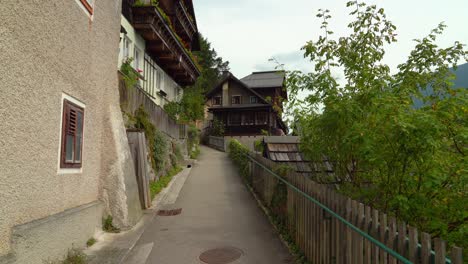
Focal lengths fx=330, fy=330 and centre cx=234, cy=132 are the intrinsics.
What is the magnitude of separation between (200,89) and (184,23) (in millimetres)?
17100

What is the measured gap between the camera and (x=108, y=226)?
680 cm

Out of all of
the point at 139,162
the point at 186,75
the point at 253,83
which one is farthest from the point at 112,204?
the point at 253,83

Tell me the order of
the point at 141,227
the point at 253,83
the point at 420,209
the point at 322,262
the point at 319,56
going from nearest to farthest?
the point at 420,209
the point at 322,262
the point at 319,56
the point at 141,227
the point at 253,83

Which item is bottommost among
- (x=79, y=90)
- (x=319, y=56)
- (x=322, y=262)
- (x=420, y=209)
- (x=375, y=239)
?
(x=322, y=262)

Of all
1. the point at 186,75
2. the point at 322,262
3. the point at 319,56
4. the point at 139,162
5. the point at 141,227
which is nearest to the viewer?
the point at 322,262

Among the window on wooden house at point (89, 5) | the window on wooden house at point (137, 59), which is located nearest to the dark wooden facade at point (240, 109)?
the window on wooden house at point (137, 59)

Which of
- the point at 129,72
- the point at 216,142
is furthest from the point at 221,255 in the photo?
the point at 216,142

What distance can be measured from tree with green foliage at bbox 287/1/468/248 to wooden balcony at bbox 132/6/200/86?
1065 centimetres

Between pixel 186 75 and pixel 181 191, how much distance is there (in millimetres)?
11293

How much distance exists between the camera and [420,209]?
11.7 feet

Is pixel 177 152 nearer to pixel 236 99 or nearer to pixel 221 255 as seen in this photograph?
pixel 221 255

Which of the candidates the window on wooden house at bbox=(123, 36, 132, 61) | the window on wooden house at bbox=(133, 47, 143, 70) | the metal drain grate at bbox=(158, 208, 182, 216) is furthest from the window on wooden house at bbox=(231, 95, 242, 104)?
the metal drain grate at bbox=(158, 208, 182, 216)

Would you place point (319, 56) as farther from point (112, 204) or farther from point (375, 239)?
point (112, 204)

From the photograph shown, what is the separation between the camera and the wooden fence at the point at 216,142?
33.5m
